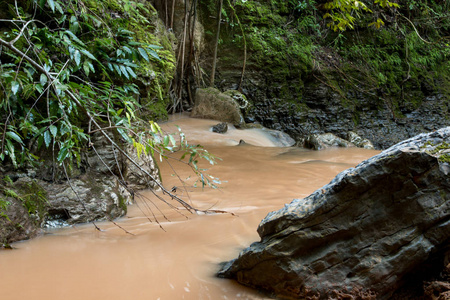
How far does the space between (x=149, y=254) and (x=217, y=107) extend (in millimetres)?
6574

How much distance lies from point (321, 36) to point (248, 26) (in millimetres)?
2383

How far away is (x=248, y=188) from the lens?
3.83m

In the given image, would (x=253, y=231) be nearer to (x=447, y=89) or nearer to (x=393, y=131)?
(x=393, y=131)

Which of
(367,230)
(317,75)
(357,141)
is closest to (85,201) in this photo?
(367,230)

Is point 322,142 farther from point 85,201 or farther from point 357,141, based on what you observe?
point 85,201


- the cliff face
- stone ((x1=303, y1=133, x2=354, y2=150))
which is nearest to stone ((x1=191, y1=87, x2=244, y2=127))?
the cliff face

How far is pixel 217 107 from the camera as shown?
8.56 m

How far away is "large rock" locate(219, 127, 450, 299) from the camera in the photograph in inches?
63.5

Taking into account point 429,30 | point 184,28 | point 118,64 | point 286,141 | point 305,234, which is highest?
point 429,30

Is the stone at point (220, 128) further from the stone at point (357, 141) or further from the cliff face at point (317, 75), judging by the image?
the stone at point (357, 141)

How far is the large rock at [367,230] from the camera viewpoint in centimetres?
161

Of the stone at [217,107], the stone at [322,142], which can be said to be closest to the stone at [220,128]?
the stone at [217,107]

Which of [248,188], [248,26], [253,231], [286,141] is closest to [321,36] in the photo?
[248,26]

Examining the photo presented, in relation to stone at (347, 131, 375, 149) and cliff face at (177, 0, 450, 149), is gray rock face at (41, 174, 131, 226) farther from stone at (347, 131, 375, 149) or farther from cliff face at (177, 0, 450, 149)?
stone at (347, 131, 375, 149)
